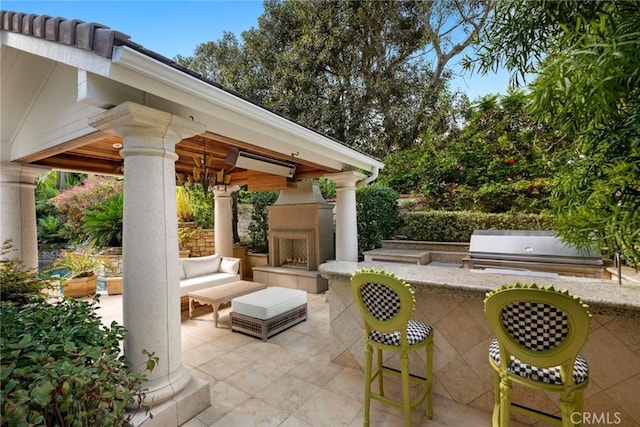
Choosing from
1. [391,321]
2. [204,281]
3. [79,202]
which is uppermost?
[79,202]

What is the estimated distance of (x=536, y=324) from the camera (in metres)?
1.58

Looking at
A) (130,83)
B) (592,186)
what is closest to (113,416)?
(130,83)

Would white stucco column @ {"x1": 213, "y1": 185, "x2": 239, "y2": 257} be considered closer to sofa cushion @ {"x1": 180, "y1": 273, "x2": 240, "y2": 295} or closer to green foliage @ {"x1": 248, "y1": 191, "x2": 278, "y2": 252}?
sofa cushion @ {"x1": 180, "y1": 273, "x2": 240, "y2": 295}

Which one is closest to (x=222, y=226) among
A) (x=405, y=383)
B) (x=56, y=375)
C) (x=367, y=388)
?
(x=367, y=388)

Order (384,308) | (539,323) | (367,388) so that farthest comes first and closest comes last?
(367,388) → (384,308) → (539,323)

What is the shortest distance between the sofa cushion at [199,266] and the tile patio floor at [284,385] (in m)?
1.46

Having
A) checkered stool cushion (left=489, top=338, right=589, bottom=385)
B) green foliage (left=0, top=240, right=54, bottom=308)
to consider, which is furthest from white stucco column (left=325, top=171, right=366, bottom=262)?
green foliage (left=0, top=240, right=54, bottom=308)

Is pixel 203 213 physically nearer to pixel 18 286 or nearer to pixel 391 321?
pixel 18 286

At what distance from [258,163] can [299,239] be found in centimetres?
306

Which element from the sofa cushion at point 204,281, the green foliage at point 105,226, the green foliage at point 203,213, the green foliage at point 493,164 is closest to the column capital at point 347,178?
the sofa cushion at point 204,281

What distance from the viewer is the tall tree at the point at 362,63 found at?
905 cm

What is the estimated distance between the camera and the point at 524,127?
682cm

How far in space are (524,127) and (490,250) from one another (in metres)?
3.86

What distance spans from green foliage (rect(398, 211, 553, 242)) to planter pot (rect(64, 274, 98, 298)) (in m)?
7.37
